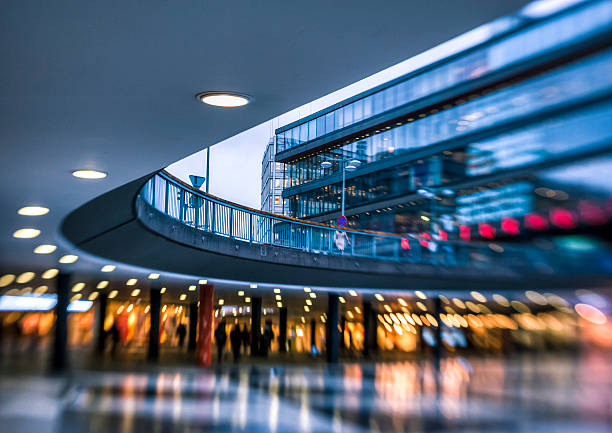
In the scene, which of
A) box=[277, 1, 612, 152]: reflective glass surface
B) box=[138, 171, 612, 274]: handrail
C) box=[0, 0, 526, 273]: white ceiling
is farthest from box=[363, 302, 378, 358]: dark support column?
box=[277, 1, 612, 152]: reflective glass surface

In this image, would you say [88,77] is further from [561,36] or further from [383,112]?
[561,36]

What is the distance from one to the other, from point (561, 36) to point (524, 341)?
7.88 feet

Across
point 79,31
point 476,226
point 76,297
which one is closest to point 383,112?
point 476,226

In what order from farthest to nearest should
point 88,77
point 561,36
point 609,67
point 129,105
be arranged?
point 129,105
point 88,77
point 561,36
point 609,67

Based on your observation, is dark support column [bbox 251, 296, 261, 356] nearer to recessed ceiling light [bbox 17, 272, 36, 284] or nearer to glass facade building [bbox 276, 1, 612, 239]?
recessed ceiling light [bbox 17, 272, 36, 284]

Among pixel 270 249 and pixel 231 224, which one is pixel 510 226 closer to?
pixel 231 224

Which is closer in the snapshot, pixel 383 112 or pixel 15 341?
pixel 383 112

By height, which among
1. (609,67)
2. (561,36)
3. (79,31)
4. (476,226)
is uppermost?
(79,31)

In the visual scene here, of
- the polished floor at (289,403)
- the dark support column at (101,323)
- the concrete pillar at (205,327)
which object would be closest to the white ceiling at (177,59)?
the polished floor at (289,403)

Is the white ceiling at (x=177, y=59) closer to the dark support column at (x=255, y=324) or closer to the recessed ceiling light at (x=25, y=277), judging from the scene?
the recessed ceiling light at (x=25, y=277)

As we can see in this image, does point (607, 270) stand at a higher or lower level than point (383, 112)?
lower

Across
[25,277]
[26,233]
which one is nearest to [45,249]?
[26,233]

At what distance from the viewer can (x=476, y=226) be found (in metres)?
4.52

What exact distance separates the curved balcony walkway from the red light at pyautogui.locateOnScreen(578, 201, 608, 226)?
0.52 metres
